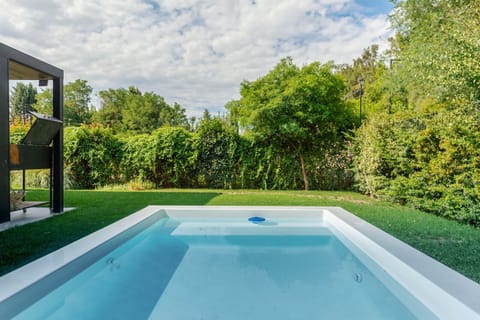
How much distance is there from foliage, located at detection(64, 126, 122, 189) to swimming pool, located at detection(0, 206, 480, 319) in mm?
7502

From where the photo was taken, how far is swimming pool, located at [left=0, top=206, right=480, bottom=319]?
2.71 m

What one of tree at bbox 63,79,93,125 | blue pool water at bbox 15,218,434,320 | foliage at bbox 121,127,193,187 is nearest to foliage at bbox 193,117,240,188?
foliage at bbox 121,127,193,187

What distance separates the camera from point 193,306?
3033 mm

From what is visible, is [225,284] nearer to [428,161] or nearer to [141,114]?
[428,161]

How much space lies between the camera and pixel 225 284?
3.61 m

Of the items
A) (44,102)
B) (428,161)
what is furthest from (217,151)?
(44,102)

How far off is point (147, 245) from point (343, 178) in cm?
869

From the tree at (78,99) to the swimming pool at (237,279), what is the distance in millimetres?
35831

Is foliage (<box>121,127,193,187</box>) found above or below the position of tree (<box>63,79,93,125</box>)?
below

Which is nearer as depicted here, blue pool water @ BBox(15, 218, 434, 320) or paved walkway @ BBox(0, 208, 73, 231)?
blue pool water @ BBox(15, 218, 434, 320)

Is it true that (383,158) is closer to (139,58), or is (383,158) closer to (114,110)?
(139,58)

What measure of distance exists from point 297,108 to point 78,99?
36768 mm

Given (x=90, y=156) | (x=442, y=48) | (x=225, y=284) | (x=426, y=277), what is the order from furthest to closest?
1. (x=90, y=156)
2. (x=442, y=48)
3. (x=225, y=284)
4. (x=426, y=277)

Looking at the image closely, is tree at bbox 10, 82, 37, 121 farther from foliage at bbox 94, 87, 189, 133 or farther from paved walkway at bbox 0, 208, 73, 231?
paved walkway at bbox 0, 208, 73, 231
